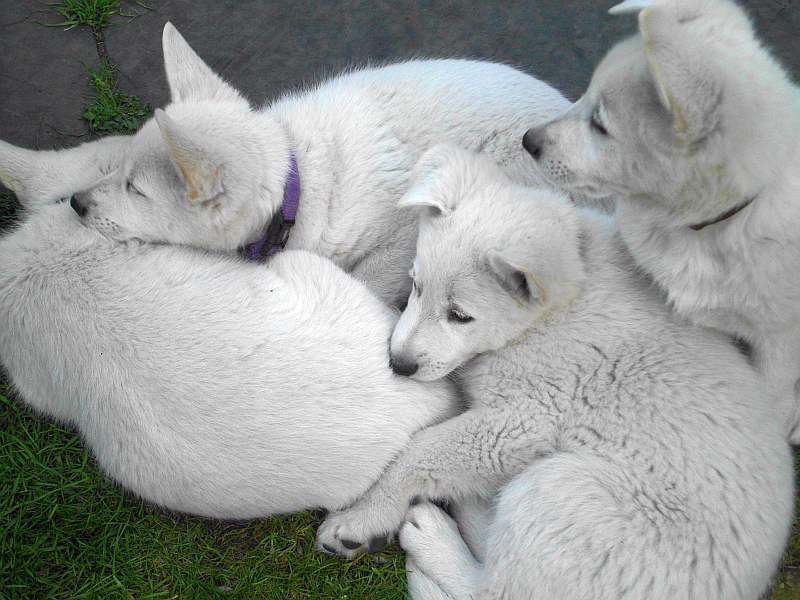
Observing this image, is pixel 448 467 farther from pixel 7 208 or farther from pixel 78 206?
pixel 7 208

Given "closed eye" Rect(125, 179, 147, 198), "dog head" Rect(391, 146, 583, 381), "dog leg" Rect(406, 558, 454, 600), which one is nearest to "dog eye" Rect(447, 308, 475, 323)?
"dog head" Rect(391, 146, 583, 381)

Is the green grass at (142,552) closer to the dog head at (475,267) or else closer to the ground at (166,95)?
the ground at (166,95)

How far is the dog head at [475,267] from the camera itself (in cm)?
330

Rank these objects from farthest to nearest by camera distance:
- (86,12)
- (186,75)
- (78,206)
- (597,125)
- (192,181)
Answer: (86,12), (186,75), (78,206), (192,181), (597,125)

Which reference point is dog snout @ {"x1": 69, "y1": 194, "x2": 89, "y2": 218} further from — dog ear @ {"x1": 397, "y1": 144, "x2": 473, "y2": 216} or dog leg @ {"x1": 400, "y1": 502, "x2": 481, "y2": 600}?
dog leg @ {"x1": 400, "y1": 502, "x2": 481, "y2": 600}

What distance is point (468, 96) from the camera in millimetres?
4203

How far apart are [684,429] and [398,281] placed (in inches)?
65.2

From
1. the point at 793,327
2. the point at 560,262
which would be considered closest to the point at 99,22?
the point at 560,262

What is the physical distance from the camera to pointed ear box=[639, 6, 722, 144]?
259 centimetres

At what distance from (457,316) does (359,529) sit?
3.52ft

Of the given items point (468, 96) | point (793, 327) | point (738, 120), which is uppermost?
point (738, 120)

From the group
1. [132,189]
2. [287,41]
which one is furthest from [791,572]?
[287,41]

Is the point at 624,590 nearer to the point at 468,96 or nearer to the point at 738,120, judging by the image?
the point at 738,120

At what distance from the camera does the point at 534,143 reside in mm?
3297
